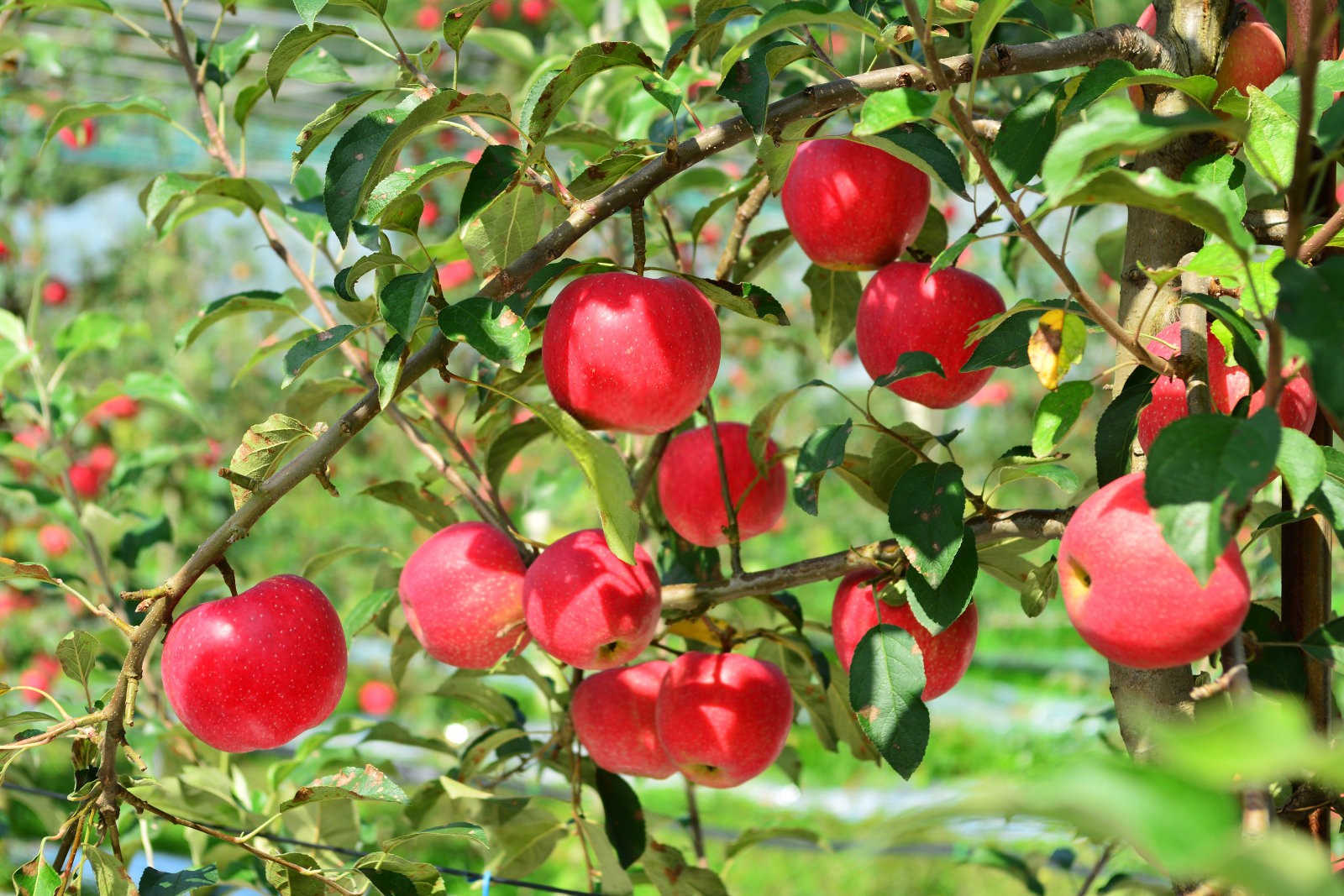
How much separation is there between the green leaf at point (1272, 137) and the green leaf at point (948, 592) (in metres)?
0.26

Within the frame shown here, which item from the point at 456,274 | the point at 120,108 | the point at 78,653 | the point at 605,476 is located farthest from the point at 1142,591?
the point at 456,274

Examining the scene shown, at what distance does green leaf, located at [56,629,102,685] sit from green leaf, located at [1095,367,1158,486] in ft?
2.12

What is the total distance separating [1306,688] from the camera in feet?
2.38

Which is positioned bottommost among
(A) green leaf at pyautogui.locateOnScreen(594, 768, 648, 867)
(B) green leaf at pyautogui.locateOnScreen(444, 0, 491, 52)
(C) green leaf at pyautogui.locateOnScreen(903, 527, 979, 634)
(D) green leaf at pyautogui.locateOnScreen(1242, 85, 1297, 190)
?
(A) green leaf at pyautogui.locateOnScreen(594, 768, 648, 867)

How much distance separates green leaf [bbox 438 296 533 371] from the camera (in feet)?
2.03

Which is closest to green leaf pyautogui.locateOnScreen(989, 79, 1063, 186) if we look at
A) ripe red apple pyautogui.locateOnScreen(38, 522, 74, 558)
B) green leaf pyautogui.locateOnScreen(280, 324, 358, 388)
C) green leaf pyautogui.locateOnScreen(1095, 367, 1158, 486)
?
green leaf pyautogui.locateOnScreen(1095, 367, 1158, 486)

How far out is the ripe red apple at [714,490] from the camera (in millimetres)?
945

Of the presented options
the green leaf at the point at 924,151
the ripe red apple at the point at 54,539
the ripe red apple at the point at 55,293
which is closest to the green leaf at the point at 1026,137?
the green leaf at the point at 924,151

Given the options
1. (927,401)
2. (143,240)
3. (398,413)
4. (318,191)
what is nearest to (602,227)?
(318,191)

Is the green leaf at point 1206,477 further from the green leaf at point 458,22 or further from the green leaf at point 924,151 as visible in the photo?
the green leaf at point 458,22

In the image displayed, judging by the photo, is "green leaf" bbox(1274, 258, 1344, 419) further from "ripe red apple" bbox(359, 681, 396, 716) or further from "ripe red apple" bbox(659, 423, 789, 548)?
"ripe red apple" bbox(359, 681, 396, 716)

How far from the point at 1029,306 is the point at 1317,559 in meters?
0.29

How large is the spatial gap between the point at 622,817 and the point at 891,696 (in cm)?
36

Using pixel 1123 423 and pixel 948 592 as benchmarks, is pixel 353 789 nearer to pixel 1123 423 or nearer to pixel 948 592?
pixel 948 592
